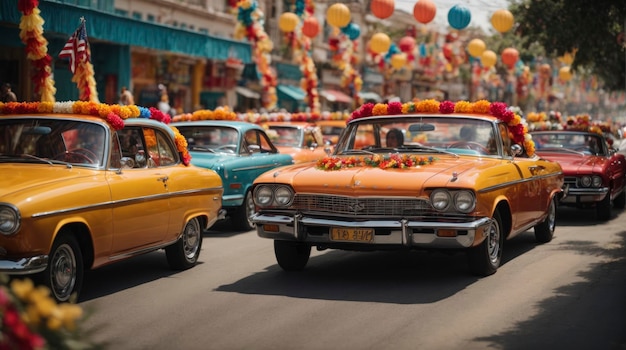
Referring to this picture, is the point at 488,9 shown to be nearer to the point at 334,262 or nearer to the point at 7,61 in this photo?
the point at 7,61

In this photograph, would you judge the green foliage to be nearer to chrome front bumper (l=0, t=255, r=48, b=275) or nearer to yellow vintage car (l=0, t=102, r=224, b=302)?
yellow vintage car (l=0, t=102, r=224, b=302)

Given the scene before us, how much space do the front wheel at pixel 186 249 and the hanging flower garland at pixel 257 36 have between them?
58.8 ft

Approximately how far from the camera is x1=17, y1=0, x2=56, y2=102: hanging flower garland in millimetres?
16469

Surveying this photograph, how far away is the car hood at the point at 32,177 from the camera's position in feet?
22.8

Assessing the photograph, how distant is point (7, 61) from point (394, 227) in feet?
56.7

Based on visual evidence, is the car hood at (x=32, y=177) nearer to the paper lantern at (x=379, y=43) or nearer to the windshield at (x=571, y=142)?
the windshield at (x=571, y=142)

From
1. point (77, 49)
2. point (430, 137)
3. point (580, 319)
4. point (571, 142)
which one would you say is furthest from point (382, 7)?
point (580, 319)

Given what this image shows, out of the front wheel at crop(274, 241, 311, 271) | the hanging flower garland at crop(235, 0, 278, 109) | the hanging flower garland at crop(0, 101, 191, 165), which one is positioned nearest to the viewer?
the hanging flower garland at crop(0, 101, 191, 165)

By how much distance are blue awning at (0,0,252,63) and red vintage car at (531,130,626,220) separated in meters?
9.75

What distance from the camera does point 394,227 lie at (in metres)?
8.15

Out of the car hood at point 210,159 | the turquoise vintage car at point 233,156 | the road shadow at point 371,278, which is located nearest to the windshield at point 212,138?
the turquoise vintage car at point 233,156

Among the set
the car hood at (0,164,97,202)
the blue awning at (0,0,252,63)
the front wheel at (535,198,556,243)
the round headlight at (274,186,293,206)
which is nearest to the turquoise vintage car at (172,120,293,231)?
the front wheel at (535,198,556,243)

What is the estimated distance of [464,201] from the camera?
8203mm

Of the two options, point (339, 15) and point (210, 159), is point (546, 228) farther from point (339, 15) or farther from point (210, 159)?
point (339, 15)
